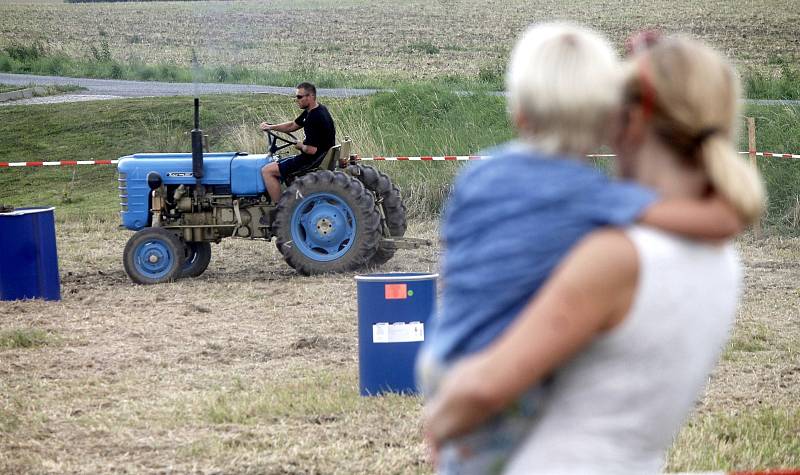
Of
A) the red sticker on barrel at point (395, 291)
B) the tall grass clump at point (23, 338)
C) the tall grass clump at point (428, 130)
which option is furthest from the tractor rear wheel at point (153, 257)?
the red sticker on barrel at point (395, 291)

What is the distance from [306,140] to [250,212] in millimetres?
884

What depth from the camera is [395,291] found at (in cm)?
638

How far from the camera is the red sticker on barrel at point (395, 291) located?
637 cm

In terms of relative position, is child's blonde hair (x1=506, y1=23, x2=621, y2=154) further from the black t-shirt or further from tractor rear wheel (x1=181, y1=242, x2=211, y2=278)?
tractor rear wheel (x1=181, y1=242, x2=211, y2=278)

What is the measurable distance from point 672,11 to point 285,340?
114ft

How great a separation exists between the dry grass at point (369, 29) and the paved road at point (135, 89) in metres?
3.25

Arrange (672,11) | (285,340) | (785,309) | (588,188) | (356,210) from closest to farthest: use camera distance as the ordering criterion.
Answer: (588,188), (285,340), (785,309), (356,210), (672,11)

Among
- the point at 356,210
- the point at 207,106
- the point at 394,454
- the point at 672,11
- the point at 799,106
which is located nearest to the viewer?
the point at 394,454

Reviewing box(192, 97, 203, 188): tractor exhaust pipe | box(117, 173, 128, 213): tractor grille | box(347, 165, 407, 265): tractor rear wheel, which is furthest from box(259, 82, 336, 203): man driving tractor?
box(117, 173, 128, 213): tractor grille

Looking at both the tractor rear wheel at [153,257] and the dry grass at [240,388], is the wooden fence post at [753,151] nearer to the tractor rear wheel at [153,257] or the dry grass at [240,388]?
the dry grass at [240,388]

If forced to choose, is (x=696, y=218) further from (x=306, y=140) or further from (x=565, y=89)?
(x=306, y=140)

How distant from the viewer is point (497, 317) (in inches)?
70.6

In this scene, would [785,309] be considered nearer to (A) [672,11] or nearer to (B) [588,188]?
(B) [588,188]

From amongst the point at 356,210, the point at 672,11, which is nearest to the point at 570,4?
the point at 672,11
